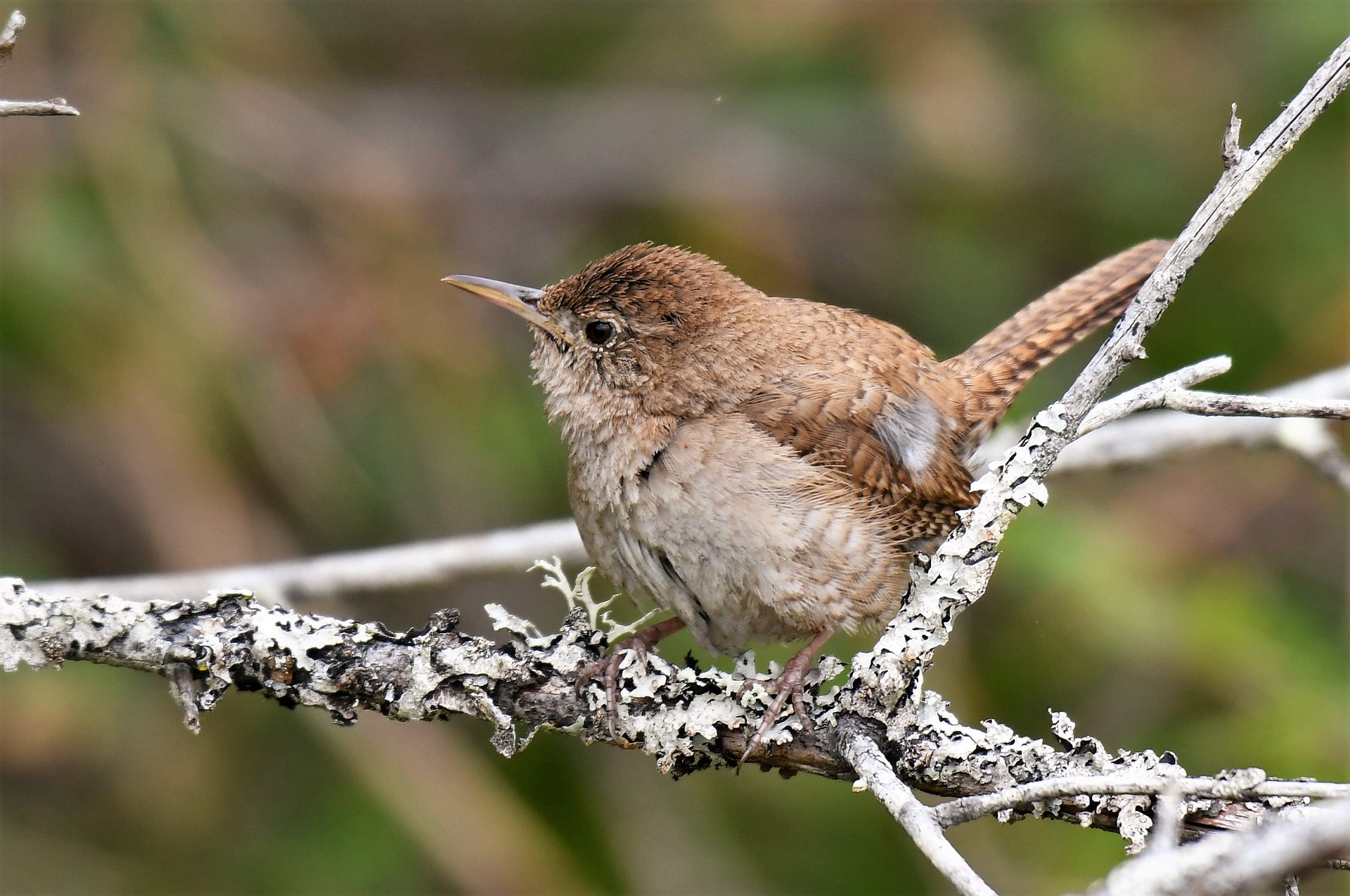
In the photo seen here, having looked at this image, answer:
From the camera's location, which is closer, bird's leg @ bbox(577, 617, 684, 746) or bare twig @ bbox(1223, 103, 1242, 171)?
bare twig @ bbox(1223, 103, 1242, 171)

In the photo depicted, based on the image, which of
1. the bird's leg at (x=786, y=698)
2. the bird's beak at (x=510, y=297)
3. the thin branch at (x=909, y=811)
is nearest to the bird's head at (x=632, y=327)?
the bird's beak at (x=510, y=297)

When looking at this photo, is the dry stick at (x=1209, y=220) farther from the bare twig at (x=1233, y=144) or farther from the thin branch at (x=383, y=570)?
the thin branch at (x=383, y=570)

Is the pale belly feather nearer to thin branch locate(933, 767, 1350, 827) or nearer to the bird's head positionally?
the bird's head

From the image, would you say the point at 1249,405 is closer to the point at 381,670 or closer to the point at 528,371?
the point at 381,670

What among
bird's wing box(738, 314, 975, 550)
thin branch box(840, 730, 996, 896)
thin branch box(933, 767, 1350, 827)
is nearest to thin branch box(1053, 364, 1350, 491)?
bird's wing box(738, 314, 975, 550)

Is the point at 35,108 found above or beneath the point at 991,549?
above

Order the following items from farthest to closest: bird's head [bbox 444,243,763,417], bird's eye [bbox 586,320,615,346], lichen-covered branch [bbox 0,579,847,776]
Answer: bird's eye [bbox 586,320,615,346]
bird's head [bbox 444,243,763,417]
lichen-covered branch [bbox 0,579,847,776]

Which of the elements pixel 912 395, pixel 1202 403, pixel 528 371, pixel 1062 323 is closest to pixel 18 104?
pixel 1202 403
